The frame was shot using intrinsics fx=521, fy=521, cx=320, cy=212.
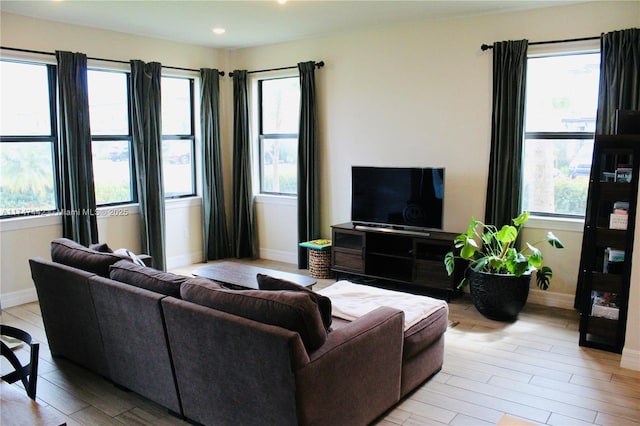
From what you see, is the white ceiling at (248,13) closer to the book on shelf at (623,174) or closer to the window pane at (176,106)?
the window pane at (176,106)

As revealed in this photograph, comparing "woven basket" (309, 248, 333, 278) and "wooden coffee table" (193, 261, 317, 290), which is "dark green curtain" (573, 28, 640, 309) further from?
"woven basket" (309, 248, 333, 278)

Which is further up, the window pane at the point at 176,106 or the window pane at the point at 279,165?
the window pane at the point at 176,106

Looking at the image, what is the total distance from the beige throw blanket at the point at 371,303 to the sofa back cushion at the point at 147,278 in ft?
3.22

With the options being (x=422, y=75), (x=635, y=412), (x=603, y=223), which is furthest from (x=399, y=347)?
(x=422, y=75)

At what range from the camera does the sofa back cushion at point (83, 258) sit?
323 centimetres

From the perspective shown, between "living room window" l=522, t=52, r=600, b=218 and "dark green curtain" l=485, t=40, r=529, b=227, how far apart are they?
12 cm

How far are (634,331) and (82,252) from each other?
146 inches

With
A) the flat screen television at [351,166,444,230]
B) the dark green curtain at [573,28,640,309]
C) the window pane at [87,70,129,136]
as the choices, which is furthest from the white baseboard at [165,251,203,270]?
the dark green curtain at [573,28,640,309]

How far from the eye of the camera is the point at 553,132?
4.67 metres

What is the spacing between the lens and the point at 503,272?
440 centimetres

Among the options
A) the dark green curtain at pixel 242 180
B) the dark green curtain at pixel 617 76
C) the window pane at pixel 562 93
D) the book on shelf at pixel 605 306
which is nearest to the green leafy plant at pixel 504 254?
the dark green curtain at pixel 617 76

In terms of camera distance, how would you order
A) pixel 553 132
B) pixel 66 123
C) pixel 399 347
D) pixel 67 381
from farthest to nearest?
pixel 66 123 < pixel 553 132 < pixel 67 381 < pixel 399 347

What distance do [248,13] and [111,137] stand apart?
2052 mm

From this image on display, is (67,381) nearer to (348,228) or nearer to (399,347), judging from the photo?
(399,347)
